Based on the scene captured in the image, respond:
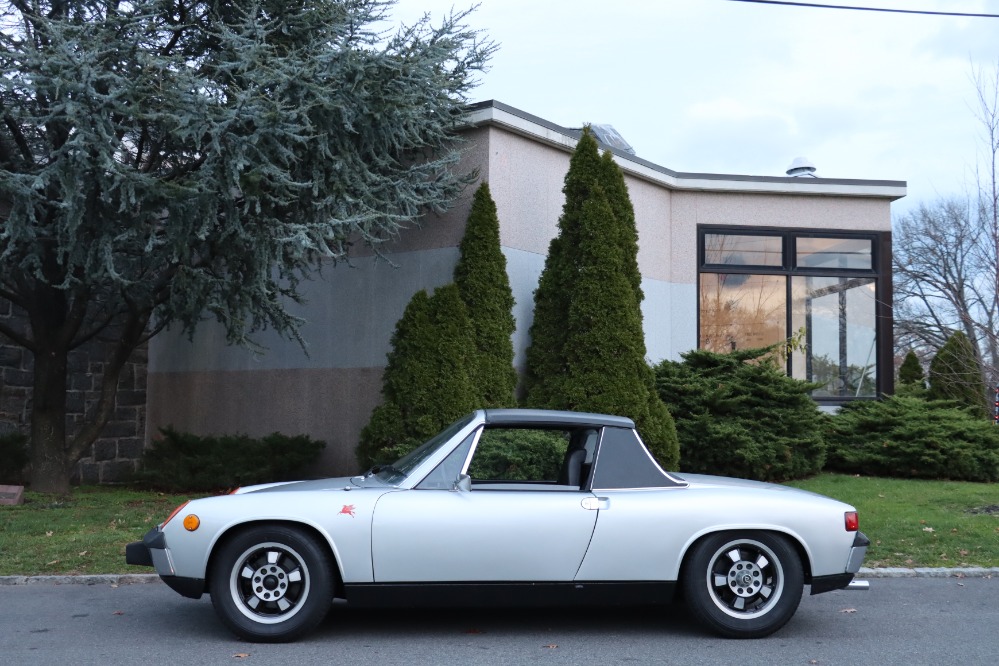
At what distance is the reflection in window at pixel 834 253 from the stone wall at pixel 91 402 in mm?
Result: 10692

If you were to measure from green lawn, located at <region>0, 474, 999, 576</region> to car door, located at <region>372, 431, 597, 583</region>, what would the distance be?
3.21 metres

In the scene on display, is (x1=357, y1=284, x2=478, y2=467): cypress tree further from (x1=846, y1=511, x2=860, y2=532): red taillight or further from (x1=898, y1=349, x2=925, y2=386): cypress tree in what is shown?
(x1=898, y1=349, x2=925, y2=386): cypress tree

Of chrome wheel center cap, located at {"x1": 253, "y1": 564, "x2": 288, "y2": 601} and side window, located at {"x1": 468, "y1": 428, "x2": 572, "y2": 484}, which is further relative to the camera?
side window, located at {"x1": 468, "y1": 428, "x2": 572, "y2": 484}

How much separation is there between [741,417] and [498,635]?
7970 mm

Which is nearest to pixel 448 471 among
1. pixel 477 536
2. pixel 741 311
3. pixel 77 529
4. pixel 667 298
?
pixel 477 536

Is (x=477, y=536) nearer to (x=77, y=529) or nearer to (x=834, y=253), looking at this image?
(x=77, y=529)

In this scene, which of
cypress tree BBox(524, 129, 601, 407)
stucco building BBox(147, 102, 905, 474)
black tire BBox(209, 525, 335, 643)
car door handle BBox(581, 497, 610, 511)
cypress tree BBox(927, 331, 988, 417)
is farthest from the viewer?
cypress tree BBox(927, 331, 988, 417)

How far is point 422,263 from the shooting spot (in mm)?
12953

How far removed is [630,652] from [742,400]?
8062 mm

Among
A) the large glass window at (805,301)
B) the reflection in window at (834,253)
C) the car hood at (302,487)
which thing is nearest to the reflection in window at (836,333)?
the large glass window at (805,301)

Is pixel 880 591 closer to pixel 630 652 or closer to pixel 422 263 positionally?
pixel 630 652

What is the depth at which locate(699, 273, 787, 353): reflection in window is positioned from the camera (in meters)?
15.8

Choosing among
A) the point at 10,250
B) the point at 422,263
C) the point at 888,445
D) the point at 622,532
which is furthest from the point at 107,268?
the point at 888,445

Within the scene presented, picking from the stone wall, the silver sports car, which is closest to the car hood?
the silver sports car
